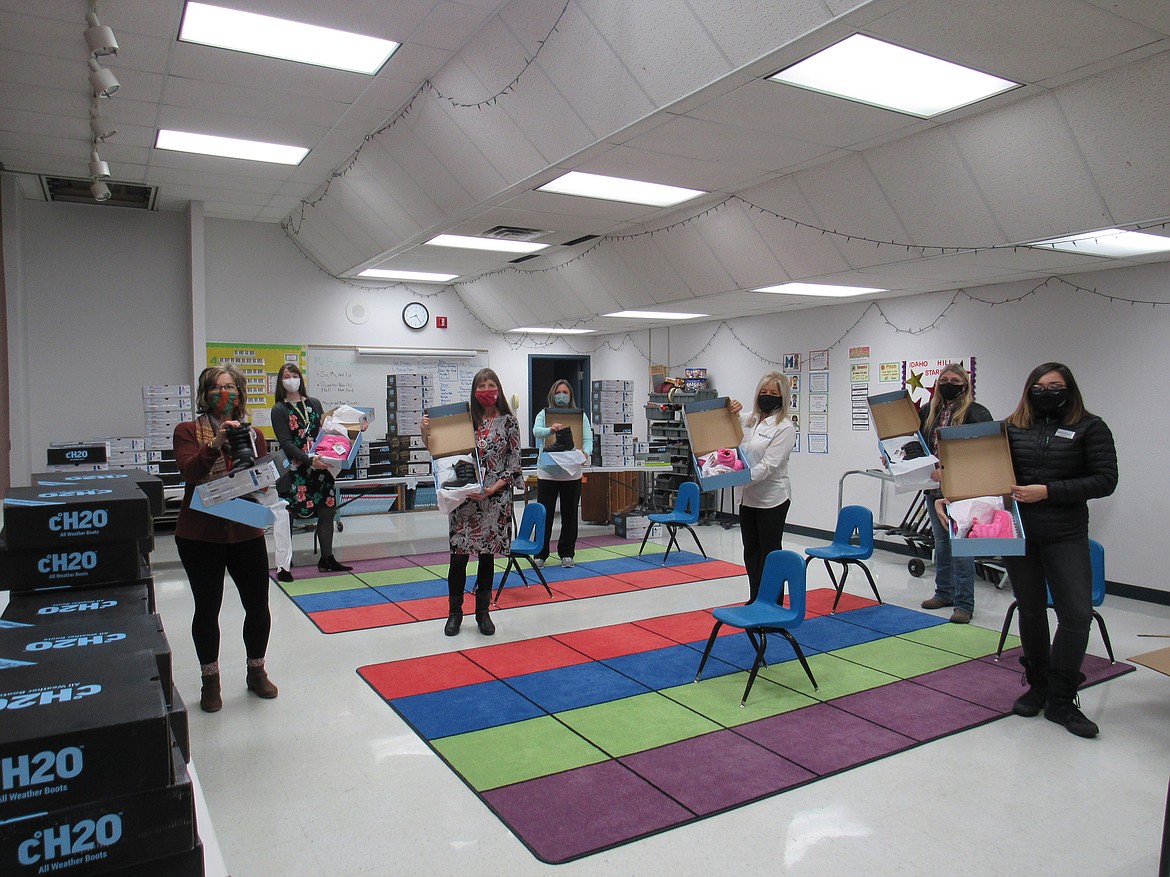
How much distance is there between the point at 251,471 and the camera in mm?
3566

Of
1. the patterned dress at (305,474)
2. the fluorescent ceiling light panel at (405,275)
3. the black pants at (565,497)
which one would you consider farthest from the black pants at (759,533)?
the fluorescent ceiling light panel at (405,275)

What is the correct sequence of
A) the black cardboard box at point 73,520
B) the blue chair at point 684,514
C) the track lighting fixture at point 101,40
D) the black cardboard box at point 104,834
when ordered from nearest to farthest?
the black cardboard box at point 104,834 < the black cardboard box at point 73,520 < the track lighting fixture at point 101,40 < the blue chair at point 684,514

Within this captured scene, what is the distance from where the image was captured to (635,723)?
3648 millimetres

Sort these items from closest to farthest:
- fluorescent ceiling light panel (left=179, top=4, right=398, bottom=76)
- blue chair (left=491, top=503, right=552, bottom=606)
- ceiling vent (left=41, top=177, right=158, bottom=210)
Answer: fluorescent ceiling light panel (left=179, top=4, right=398, bottom=76) → blue chair (left=491, top=503, right=552, bottom=606) → ceiling vent (left=41, top=177, right=158, bottom=210)

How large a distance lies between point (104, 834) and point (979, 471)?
3.84 m

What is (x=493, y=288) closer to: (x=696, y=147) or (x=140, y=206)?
(x=140, y=206)

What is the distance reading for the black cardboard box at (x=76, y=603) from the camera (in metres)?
1.47

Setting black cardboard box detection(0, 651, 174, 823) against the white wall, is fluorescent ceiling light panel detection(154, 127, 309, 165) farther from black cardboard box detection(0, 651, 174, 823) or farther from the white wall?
black cardboard box detection(0, 651, 174, 823)

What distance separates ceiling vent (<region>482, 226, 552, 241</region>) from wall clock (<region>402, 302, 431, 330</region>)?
367cm

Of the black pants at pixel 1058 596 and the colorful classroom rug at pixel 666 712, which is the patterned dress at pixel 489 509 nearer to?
the colorful classroom rug at pixel 666 712

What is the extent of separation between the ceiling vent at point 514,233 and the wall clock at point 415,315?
3667 millimetres

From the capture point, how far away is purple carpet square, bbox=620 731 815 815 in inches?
118

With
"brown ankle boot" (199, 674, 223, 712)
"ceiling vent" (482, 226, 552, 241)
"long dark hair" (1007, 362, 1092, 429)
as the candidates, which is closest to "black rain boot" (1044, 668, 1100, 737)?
"long dark hair" (1007, 362, 1092, 429)

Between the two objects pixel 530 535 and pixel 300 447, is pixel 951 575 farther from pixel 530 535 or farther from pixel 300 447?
pixel 300 447
